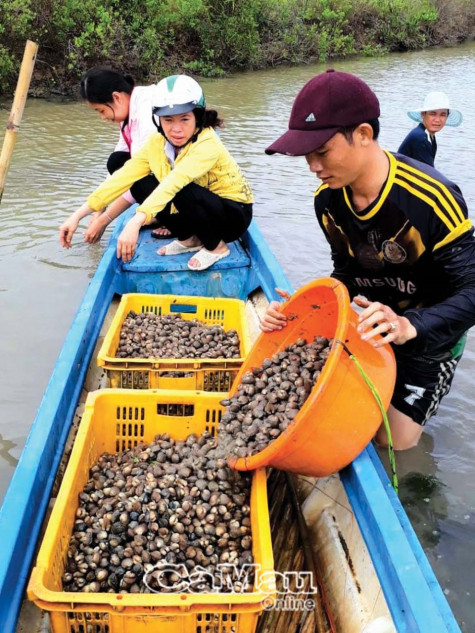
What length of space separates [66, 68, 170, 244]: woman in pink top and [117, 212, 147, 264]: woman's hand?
1.00ft

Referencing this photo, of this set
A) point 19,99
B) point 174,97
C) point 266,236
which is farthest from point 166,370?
point 266,236

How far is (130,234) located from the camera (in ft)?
9.99

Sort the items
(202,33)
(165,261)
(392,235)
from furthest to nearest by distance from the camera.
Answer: (202,33)
(165,261)
(392,235)

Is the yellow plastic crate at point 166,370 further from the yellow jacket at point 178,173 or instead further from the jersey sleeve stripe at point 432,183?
the jersey sleeve stripe at point 432,183

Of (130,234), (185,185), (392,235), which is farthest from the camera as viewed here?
(185,185)

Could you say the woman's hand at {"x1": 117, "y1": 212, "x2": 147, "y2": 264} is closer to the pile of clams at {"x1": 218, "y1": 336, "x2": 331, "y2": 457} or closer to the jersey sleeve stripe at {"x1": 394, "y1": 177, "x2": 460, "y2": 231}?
the pile of clams at {"x1": 218, "y1": 336, "x2": 331, "y2": 457}

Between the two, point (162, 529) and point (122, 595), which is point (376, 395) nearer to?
point (162, 529)

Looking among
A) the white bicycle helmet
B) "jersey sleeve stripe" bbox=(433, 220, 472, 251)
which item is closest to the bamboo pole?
the white bicycle helmet

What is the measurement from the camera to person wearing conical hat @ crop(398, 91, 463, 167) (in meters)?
4.11

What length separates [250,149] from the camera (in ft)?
26.7

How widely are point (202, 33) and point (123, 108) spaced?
12.9 m

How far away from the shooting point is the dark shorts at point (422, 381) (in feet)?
7.59

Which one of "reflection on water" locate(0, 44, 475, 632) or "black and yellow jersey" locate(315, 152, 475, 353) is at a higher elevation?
"black and yellow jersey" locate(315, 152, 475, 353)

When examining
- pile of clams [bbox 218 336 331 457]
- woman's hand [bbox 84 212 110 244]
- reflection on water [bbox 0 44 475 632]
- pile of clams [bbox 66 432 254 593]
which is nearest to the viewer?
pile of clams [bbox 66 432 254 593]
